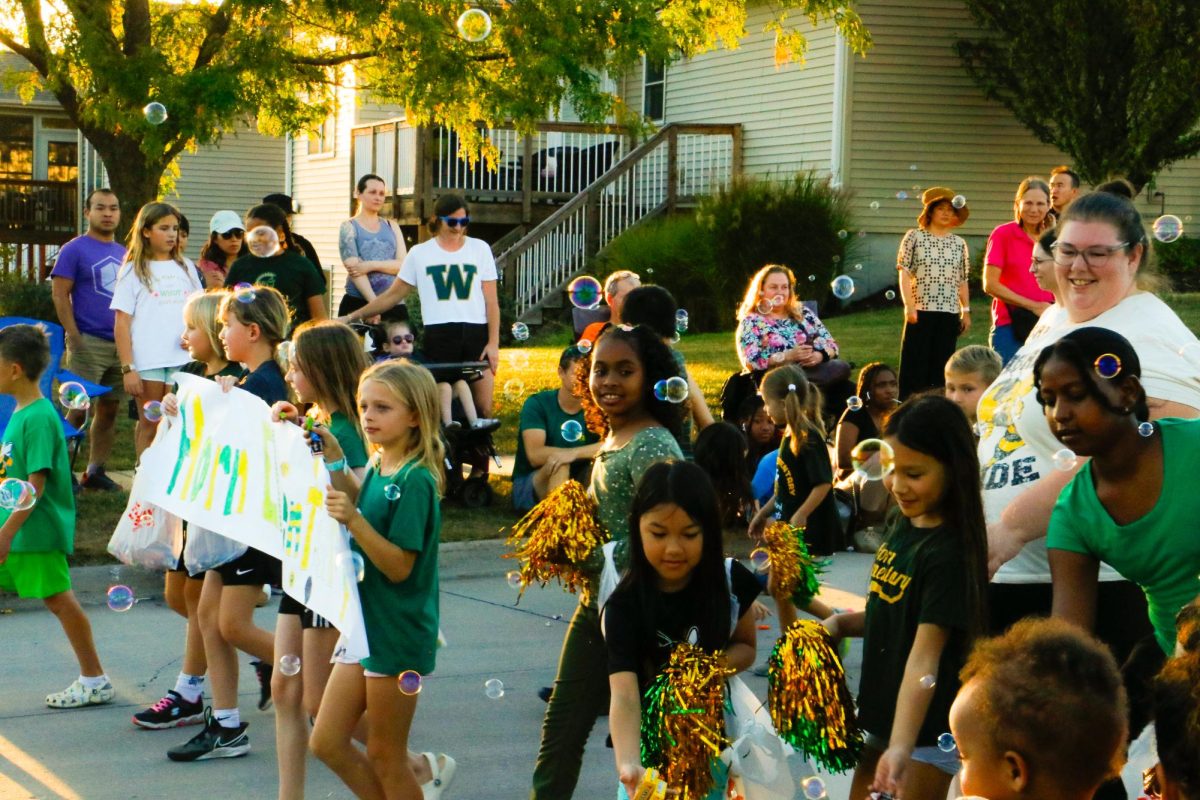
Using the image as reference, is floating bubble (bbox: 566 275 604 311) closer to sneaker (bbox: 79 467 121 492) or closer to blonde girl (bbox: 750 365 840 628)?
blonde girl (bbox: 750 365 840 628)

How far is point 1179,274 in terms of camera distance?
65.1ft

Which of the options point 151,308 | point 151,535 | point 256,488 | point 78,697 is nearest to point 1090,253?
point 256,488

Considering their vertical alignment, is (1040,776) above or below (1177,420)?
below

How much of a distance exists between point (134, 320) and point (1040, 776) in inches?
285

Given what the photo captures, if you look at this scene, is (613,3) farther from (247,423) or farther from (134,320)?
(247,423)

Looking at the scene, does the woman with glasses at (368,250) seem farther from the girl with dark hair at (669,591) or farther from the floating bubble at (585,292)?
the girl with dark hair at (669,591)

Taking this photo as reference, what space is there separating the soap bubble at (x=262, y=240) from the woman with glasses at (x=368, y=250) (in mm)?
2588

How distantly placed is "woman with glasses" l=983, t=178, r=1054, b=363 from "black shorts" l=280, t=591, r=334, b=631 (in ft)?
21.5

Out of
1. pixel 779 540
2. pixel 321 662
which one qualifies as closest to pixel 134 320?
pixel 321 662

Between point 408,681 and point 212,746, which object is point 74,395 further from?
point 408,681

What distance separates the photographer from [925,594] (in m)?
3.44

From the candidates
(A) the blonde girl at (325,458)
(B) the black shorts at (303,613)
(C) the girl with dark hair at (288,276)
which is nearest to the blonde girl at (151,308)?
(C) the girl with dark hair at (288,276)

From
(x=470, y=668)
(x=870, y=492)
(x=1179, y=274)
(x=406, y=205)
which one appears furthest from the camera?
(x=406, y=205)

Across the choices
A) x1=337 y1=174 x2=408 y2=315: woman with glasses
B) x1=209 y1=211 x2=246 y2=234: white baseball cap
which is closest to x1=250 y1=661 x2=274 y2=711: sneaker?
x1=209 y1=211 x2=246 y2=234: white baseball cap
